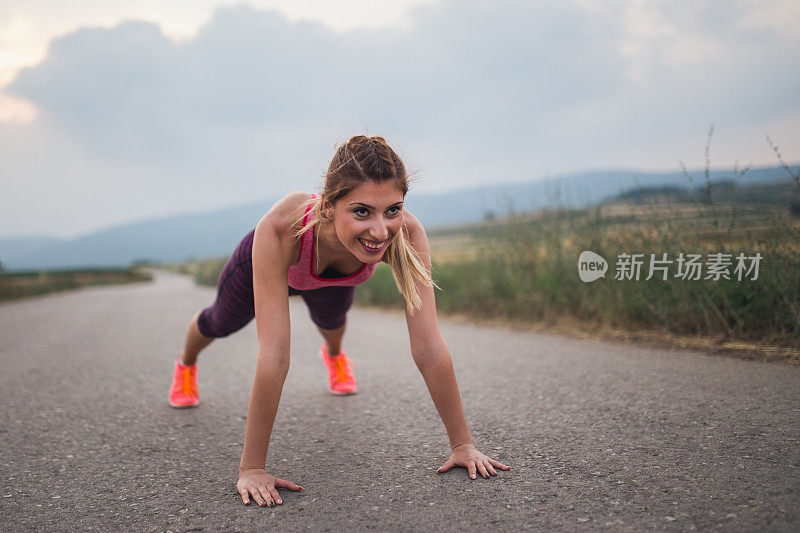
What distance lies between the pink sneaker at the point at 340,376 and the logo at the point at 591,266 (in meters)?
3.29

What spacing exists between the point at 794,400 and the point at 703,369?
0.86 metres

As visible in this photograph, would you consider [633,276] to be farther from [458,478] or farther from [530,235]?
[458,478]

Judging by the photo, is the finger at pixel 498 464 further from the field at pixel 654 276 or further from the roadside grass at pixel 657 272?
the field at pixel 654 276

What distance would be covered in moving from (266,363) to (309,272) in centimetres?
59

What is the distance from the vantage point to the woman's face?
6.86 ft

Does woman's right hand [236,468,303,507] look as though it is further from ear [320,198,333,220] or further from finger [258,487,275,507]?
ear [320,198,333,220]

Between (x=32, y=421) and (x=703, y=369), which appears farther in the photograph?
(x=703, y=369)

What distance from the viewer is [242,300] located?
117 inches

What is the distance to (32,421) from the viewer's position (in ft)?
11.1

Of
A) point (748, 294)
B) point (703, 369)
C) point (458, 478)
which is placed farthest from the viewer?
point (748, 294)

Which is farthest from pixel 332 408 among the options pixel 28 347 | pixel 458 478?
pixel 28 347

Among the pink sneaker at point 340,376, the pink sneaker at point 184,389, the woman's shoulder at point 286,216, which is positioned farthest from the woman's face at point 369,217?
the pink sneaker at point 184,389

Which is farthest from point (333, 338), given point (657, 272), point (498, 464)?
point (657, 272)

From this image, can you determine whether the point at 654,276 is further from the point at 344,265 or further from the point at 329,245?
the point at 329,245
